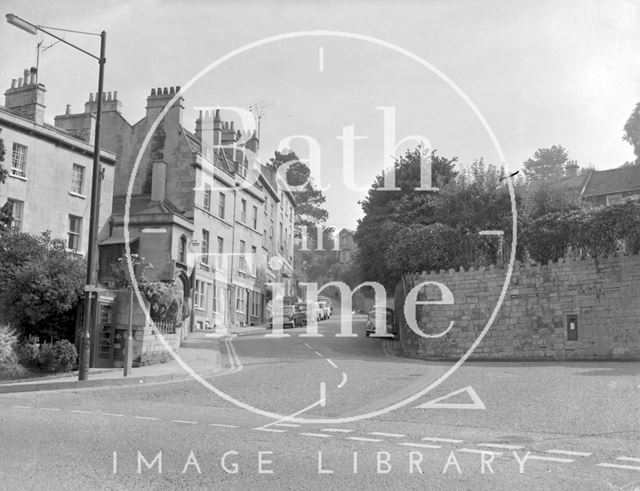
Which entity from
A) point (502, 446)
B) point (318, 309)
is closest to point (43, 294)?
point (502, 446)

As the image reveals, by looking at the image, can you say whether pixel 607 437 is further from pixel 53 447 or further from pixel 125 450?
pixel 53 447

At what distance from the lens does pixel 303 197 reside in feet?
241

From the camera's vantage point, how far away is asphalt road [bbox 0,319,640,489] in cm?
679

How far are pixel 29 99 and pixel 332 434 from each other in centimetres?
2707

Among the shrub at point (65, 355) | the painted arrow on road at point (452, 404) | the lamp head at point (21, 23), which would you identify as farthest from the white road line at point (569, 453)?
the shrub at point (65, 355)

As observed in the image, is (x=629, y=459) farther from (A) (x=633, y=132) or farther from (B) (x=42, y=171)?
(A) (x=633, y=132)

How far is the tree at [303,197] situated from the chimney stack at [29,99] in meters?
36.0

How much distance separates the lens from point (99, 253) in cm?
3450

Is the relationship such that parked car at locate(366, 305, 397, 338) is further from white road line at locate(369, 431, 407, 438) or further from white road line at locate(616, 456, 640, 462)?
white road line at locate(616, 456, 640, 462)

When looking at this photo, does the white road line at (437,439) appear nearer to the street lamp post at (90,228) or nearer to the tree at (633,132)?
the street lamp post at (90,228)

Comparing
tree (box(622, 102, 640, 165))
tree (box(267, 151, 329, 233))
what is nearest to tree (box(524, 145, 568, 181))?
tree (box(622, 102, 640, 165))

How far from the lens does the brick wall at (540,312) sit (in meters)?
22.5

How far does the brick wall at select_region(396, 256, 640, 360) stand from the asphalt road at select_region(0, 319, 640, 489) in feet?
22.2

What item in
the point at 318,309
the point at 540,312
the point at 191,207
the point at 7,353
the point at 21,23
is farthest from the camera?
the point at 318,309
